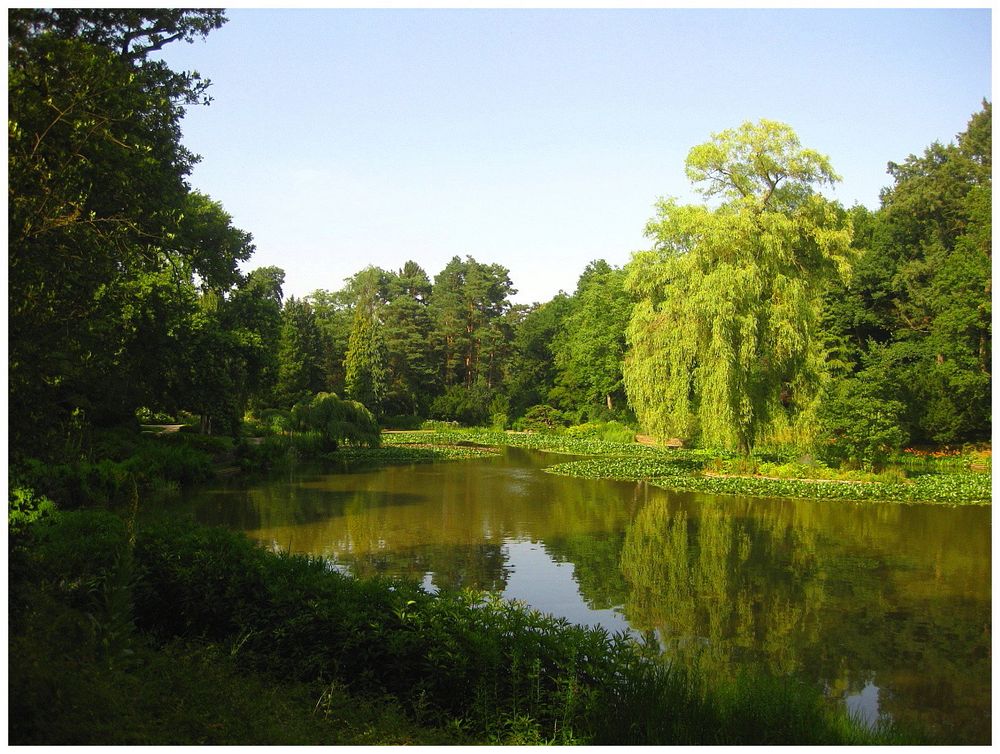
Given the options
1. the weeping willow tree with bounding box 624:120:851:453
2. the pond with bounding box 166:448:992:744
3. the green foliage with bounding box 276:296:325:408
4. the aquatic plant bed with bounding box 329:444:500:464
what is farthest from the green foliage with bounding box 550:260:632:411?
the pond with bounding box 166:448:992:744

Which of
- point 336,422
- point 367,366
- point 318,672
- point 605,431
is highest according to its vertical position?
point 367,366

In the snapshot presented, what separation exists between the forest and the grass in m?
0.43

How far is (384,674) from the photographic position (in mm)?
5953

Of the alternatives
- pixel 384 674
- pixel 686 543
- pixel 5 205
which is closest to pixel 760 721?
pixel 384 674

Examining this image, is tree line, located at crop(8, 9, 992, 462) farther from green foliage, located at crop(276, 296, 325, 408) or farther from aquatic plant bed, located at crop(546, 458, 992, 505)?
aquatic plant bed, located at crop(546, 458, 992, 505)

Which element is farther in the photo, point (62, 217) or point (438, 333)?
point (438, 333)

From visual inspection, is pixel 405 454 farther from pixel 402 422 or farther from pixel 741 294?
pixel 402 422

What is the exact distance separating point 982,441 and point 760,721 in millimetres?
28480

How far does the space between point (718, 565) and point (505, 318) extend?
4860cm

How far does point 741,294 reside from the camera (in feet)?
72.1

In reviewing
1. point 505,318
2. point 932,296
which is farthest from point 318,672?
point 505,318

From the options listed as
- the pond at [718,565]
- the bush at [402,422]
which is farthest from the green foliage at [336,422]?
the bush at [402,422]

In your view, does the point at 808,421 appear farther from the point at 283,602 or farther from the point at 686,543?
the point at 283,602

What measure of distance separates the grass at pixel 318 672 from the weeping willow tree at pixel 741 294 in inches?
644
